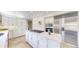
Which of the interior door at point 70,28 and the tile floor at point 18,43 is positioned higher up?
the interior door at point 70,28

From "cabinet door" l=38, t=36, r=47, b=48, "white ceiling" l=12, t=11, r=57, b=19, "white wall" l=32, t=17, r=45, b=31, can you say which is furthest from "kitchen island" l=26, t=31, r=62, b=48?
"white ceiling" l=12, t=11, r=57, b=19

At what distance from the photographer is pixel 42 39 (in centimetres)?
160

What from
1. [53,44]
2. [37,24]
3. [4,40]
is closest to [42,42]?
[53,44]

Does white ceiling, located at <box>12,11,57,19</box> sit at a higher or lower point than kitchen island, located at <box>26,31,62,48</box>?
higher

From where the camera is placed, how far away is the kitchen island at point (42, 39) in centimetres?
153

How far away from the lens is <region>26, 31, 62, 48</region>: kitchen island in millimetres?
1531

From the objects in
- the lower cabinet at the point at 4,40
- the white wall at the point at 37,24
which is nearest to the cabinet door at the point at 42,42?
the white wall at the point at 37,24

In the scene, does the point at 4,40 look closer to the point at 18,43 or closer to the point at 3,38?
the point at 3,38

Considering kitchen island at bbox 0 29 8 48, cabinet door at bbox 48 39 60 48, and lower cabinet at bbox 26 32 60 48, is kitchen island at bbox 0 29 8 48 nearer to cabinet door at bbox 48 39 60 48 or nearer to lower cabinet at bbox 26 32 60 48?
lower cabinet at bbox 26 32 60 48

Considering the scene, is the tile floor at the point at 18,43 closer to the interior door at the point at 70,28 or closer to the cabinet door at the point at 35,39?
the cabinet door at the point at 35,39

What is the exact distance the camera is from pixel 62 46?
1519mm
